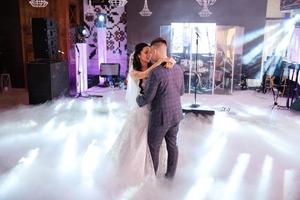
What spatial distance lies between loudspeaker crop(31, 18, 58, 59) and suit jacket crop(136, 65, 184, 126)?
4357 millimetres

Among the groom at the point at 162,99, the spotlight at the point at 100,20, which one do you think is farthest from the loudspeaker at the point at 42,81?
the groom at the point at 162,99

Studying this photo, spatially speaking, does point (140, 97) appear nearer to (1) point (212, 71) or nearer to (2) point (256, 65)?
(1) point (212, 71)

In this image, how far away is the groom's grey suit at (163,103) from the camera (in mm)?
2664

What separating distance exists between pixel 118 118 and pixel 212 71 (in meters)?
3.46

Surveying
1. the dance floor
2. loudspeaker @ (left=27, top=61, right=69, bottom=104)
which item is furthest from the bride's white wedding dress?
loudspeaker @ (left=27, top=61, right=69, bottom=104)

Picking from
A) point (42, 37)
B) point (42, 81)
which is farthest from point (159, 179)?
point (42, 37)

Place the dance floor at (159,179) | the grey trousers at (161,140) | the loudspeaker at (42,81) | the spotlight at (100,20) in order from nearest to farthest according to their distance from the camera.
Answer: the grey trousers at (161,140) < the dance floor at (159,179) < the loudspeaker at (42,81) < the spotlight at (100,20)

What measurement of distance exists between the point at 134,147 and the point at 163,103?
1.90 feet

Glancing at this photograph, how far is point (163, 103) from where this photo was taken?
2736mm

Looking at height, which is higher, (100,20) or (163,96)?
(100,20)

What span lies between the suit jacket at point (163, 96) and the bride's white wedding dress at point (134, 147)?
0.17 m

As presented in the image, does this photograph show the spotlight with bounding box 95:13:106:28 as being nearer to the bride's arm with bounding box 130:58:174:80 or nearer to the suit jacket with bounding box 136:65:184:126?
the bride's arm with bounding box 130:58:174:80

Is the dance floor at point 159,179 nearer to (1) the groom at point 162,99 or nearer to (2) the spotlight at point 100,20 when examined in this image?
(1) the groom at point 162,99

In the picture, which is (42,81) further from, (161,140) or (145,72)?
(161,140)
